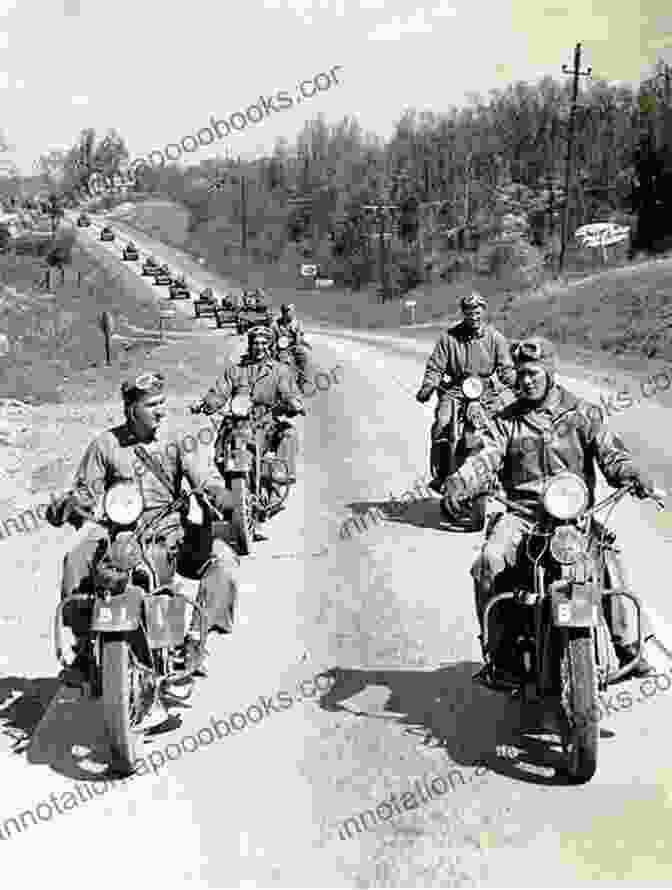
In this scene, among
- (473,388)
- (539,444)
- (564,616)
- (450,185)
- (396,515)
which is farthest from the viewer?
(450,185)

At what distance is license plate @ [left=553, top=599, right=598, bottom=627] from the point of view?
5.62 metres

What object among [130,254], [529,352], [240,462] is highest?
[529,352]

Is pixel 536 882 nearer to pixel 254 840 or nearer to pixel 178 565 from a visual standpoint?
pixel 254 840

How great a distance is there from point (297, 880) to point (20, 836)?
4.53ft

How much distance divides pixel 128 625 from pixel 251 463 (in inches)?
214

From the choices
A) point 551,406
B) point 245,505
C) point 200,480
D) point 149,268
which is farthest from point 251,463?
point 149,268

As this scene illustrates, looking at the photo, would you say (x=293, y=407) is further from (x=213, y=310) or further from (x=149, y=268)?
(x=149, y=268)

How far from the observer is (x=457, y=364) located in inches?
476

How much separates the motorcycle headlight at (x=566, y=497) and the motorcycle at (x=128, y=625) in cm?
201

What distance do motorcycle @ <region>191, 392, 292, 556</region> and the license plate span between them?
454cm

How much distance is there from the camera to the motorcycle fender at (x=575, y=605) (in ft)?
18.5

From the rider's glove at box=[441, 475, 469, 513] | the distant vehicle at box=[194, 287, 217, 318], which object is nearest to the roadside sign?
the distant vehicle at box=[194, 287, 217, 318]

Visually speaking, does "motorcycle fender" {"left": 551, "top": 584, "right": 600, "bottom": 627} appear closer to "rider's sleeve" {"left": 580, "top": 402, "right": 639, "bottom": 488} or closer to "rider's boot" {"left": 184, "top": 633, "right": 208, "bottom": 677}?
"rider's sleeve" {"left": 580, "top": 402, "right": 639, "bottom": 488}

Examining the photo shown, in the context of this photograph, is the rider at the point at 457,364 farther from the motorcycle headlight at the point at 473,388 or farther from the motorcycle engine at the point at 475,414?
the motorcycle headlight at the point at 473,388
